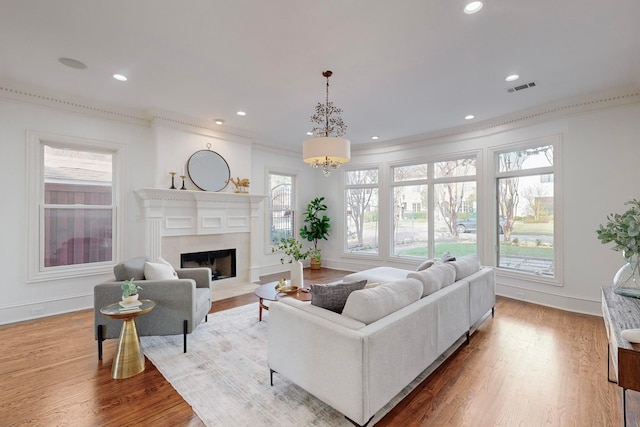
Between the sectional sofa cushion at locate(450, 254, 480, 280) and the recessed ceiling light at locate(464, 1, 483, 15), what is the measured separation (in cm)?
242

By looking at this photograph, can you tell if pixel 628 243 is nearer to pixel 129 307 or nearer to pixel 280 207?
pixel 129 307

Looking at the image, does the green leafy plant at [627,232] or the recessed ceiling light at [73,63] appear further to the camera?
the recessed ceiling light at [73,63]

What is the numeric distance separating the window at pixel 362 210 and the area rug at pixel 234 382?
405 centimetres

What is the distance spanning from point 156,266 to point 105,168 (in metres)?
2.51

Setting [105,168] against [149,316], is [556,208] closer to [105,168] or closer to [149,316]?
[149,316]

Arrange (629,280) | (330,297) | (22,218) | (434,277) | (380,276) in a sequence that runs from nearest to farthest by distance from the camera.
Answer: (330,297), (629,280), (434,277), (22,218), (380,276)

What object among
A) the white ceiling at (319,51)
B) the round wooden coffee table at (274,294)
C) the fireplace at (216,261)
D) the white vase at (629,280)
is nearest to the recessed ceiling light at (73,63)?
the white ceiling at (319,51)

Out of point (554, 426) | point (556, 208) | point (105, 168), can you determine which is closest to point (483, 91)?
point (556, 208)

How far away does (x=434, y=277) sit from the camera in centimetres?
274

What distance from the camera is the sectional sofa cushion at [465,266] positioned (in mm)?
3242

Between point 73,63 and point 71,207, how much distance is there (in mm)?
2146

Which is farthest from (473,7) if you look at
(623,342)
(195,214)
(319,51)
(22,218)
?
(22,218)

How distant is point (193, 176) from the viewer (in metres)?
5.13

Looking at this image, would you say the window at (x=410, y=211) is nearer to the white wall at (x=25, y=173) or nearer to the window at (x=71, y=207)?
the white wall at (x=25, y=173)
